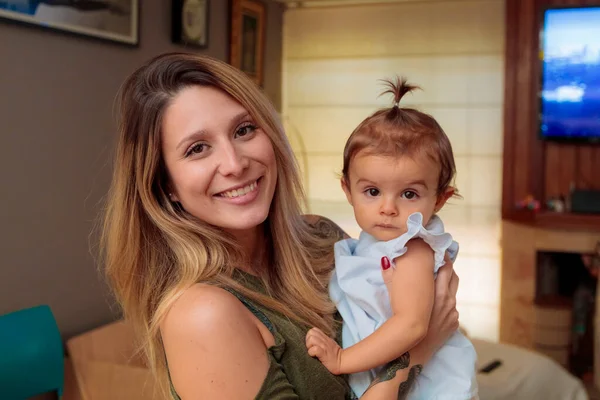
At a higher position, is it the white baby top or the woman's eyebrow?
the woman's eyebrow

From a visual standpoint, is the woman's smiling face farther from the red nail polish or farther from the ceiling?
the ceiling

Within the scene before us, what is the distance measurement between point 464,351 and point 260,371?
0.42m

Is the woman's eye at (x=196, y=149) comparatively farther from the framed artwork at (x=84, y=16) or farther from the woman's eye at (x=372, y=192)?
the framed artwork at (x=84, y=16)

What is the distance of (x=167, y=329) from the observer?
1.15m

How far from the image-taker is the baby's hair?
4.08 feet

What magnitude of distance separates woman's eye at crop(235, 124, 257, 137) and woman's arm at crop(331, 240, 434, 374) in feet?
1.17

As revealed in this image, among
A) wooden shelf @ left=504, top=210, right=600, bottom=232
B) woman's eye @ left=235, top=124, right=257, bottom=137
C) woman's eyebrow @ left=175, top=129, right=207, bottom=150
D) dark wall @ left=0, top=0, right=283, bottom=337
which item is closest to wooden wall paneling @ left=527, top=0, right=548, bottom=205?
wooden shelf @ left=504, top=210, right=600, bottom=232

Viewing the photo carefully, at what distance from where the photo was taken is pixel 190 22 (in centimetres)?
360

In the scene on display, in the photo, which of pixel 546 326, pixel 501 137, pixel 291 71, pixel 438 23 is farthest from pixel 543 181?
pixel 291 71

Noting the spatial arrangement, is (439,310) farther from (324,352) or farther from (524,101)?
(524,101)

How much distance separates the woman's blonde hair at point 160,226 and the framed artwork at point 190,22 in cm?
224

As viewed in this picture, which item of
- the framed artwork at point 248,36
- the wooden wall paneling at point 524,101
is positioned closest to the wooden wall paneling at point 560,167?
the wooden wall paneling at point 524,101

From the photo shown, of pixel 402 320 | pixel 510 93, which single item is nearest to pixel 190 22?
pixel 510 93

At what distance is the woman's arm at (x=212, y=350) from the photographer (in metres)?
1.10
